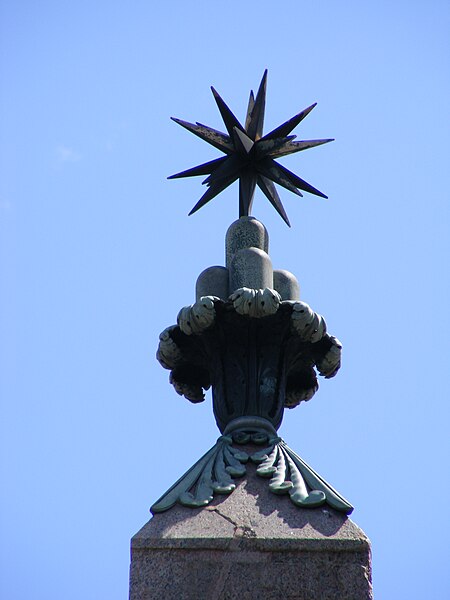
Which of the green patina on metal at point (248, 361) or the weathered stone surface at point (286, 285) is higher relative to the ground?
the weathered stone surface at point (286, 285)

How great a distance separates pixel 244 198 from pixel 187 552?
363 centimetres

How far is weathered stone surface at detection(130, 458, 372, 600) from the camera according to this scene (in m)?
6.71

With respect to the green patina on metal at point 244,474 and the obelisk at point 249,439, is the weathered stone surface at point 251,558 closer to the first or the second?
the obelisk at point 249,439

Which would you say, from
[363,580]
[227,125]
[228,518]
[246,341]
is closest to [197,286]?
[246,341]

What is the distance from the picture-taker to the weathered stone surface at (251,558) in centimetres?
671

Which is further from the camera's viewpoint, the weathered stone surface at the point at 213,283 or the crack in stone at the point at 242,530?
the weathered stone surface at the point at 213,283

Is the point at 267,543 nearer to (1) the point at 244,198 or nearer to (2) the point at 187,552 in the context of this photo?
(2) the point at 187,552

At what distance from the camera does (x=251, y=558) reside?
22.3 ft

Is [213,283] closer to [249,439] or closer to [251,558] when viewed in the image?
[249,439]

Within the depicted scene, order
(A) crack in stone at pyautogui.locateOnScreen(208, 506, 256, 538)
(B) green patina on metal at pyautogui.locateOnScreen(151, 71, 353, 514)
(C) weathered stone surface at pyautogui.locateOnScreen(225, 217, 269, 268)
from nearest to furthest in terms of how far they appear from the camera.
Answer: (A) crack in stone at pyautogui.locateOnScreen(208, 506, 256, 538), (B) green patina on metal at pyautogui.locateOnScreen(151, 71, 353, 514), (C) weathered stone surface at pyautogui.locateOnScreen(225, 217, 269, 268)

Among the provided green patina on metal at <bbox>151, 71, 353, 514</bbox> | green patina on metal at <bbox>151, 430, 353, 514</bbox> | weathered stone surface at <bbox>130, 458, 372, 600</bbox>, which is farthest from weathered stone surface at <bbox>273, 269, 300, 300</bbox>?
weathered stone surface at <bbox>130, 458, 372, 600</bbox>

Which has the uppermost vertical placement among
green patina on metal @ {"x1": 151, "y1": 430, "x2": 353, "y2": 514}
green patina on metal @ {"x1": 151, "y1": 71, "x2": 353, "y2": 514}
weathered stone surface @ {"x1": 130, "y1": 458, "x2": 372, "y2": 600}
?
green patina on metal @ {"x1": 151, "y1": 71, "x2": 353, "y2": 514}

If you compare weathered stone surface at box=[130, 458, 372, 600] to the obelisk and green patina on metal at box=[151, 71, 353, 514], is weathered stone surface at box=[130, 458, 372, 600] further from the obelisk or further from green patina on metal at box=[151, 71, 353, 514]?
green patina on metal at box=[151, 71, 353, 514]

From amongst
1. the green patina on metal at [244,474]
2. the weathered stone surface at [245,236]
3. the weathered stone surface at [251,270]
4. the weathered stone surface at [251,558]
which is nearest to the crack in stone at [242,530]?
the weathered stone surface at [251,558]
